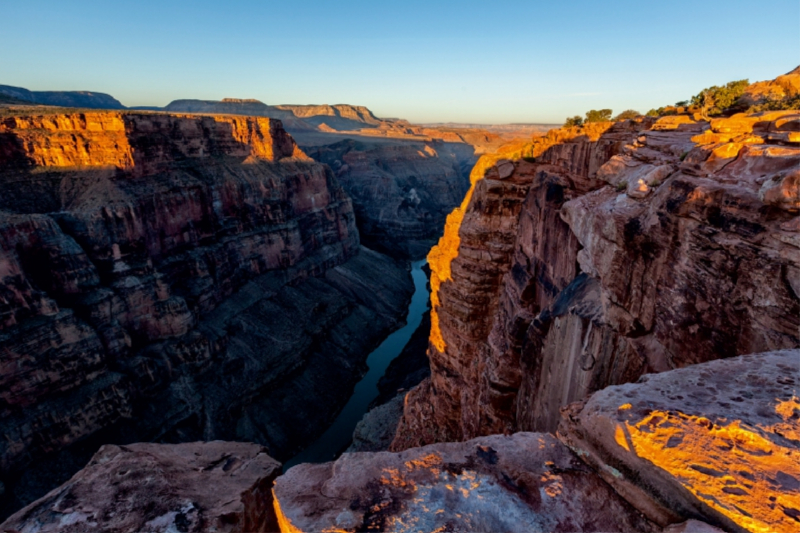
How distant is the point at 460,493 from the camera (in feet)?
13.7

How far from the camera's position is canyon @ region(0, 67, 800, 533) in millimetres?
3951

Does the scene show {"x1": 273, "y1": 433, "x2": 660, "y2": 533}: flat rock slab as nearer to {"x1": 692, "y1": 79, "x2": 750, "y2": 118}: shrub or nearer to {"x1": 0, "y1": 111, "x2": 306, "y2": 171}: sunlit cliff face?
{"x1": 692, "y1": 79, "x2": 750, "y2": 118}: shrub

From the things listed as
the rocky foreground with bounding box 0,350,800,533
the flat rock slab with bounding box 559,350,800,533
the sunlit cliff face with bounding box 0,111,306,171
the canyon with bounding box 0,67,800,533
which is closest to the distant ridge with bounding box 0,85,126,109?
the sunlit cliff face with bounding box 0,111,306,171

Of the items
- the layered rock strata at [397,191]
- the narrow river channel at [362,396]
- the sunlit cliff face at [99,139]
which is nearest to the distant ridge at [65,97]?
the layered rock strata at [397,191]

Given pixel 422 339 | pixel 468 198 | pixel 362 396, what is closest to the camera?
pixel 468 198

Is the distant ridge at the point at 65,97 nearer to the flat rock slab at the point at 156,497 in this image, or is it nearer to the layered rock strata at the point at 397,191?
the layered rock strata at the point at 397,191

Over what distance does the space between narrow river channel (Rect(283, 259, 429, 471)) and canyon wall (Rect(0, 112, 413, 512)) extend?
0.94 metres

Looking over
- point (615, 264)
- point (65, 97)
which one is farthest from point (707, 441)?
point (65, 97)

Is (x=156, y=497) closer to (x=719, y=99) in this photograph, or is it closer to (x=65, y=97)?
(x=719, y=99)

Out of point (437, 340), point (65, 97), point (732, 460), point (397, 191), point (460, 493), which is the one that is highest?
point (65, 97)

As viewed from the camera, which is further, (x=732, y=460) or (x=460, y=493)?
(x=460, y=493)

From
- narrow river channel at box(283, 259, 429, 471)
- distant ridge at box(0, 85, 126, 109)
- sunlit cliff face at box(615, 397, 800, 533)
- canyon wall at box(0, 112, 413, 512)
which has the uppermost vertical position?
distant ridge at box(0, 85, 126, 109)

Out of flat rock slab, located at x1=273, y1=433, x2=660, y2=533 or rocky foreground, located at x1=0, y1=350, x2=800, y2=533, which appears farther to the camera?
flat rock slab, located at x1=273, y1=433, x2=660, y2=533

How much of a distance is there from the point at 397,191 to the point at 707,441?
272ft
